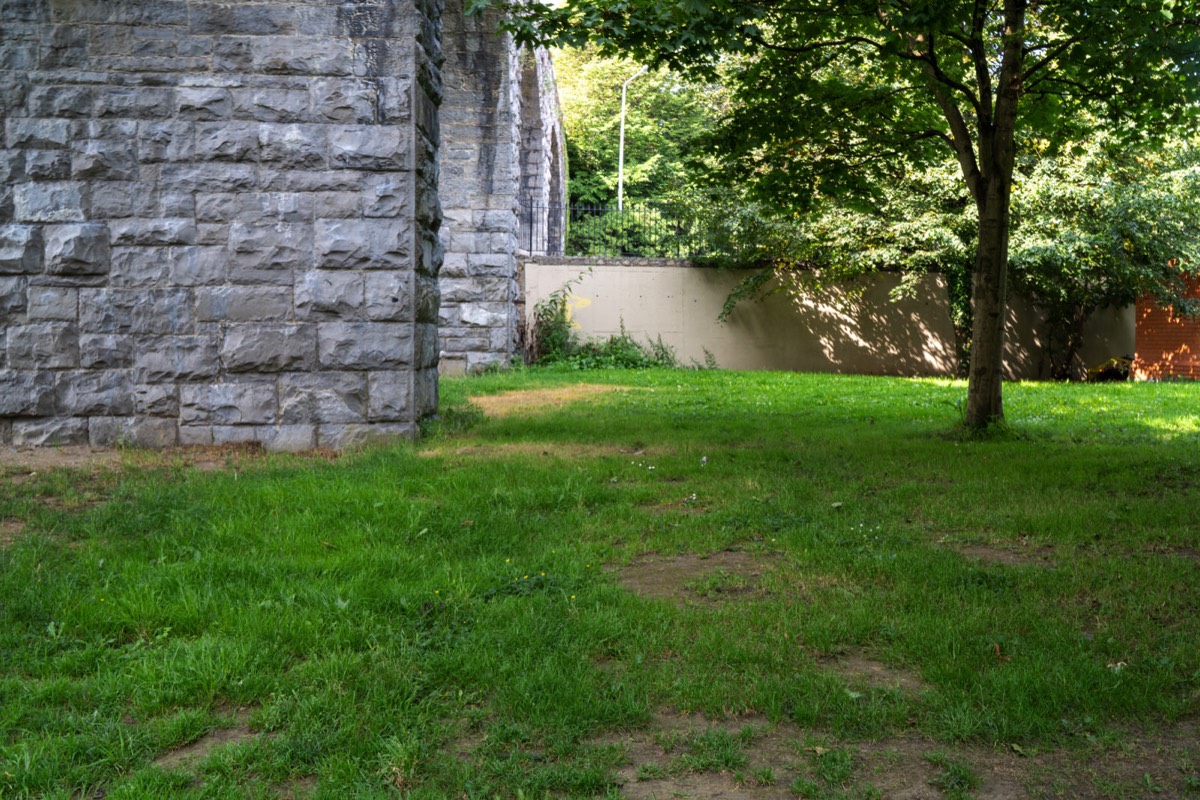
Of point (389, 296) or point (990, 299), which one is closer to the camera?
point (389, 296)

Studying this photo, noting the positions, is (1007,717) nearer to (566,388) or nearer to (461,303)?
(566,388)

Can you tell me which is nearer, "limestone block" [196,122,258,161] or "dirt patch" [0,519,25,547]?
"dirt patch" [0,519,25,547]

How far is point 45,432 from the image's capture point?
23.1ft

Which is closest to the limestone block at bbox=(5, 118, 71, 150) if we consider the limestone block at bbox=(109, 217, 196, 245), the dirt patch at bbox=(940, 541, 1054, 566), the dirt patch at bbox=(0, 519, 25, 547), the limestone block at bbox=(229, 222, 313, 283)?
the limestone block at bbox=(109, 217, 196, 245)

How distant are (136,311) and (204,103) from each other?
1596mm

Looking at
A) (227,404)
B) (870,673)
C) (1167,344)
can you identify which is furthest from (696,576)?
(1167,344)

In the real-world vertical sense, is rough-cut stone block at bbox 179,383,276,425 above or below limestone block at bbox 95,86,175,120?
below

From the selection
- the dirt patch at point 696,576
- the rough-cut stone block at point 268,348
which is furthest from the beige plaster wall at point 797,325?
the dirt patch at point 696,576

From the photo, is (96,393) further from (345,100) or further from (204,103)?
(345,100)

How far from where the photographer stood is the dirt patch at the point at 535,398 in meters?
10.0

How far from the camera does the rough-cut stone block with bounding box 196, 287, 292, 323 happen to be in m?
7.14

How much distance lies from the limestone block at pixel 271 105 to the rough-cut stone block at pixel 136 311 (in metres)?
1.38

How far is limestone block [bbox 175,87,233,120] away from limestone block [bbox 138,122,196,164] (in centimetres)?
9

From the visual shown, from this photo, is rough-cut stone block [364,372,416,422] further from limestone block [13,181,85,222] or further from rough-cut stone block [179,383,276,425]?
limestone block [13,181,85,222]
